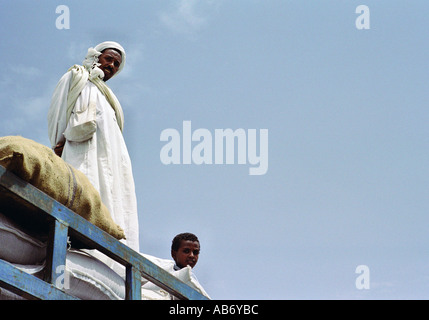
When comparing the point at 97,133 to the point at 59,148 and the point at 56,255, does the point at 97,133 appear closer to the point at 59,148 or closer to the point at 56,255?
the point at 59,148

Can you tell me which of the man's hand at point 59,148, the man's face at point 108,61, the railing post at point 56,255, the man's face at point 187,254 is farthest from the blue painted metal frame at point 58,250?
the man's face at point 108,61

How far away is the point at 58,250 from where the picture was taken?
3.27 meters

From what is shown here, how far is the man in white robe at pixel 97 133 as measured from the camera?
6039 mm

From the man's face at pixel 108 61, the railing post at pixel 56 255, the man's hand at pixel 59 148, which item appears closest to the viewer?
the railing post at pixel 56 255

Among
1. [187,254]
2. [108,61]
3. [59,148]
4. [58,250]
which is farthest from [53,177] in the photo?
[108,61]

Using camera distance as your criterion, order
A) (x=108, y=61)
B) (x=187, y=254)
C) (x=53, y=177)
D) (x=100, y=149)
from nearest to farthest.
Answer: (x=53, y=177), (x=187, y=254), (x=100, y=149), (x=108, y=61)

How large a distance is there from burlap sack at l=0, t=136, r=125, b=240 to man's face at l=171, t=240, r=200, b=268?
85.3 inches

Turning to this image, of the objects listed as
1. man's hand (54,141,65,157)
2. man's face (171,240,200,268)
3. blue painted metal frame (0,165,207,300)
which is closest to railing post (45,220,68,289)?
blue painted metal frame (0,165,207,300)

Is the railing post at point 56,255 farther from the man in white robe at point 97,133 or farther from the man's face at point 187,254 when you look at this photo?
the man's face at point 187,254

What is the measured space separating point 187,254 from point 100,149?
118cm

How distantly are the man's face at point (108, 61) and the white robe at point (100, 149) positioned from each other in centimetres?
34

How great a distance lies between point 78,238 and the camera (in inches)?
139
